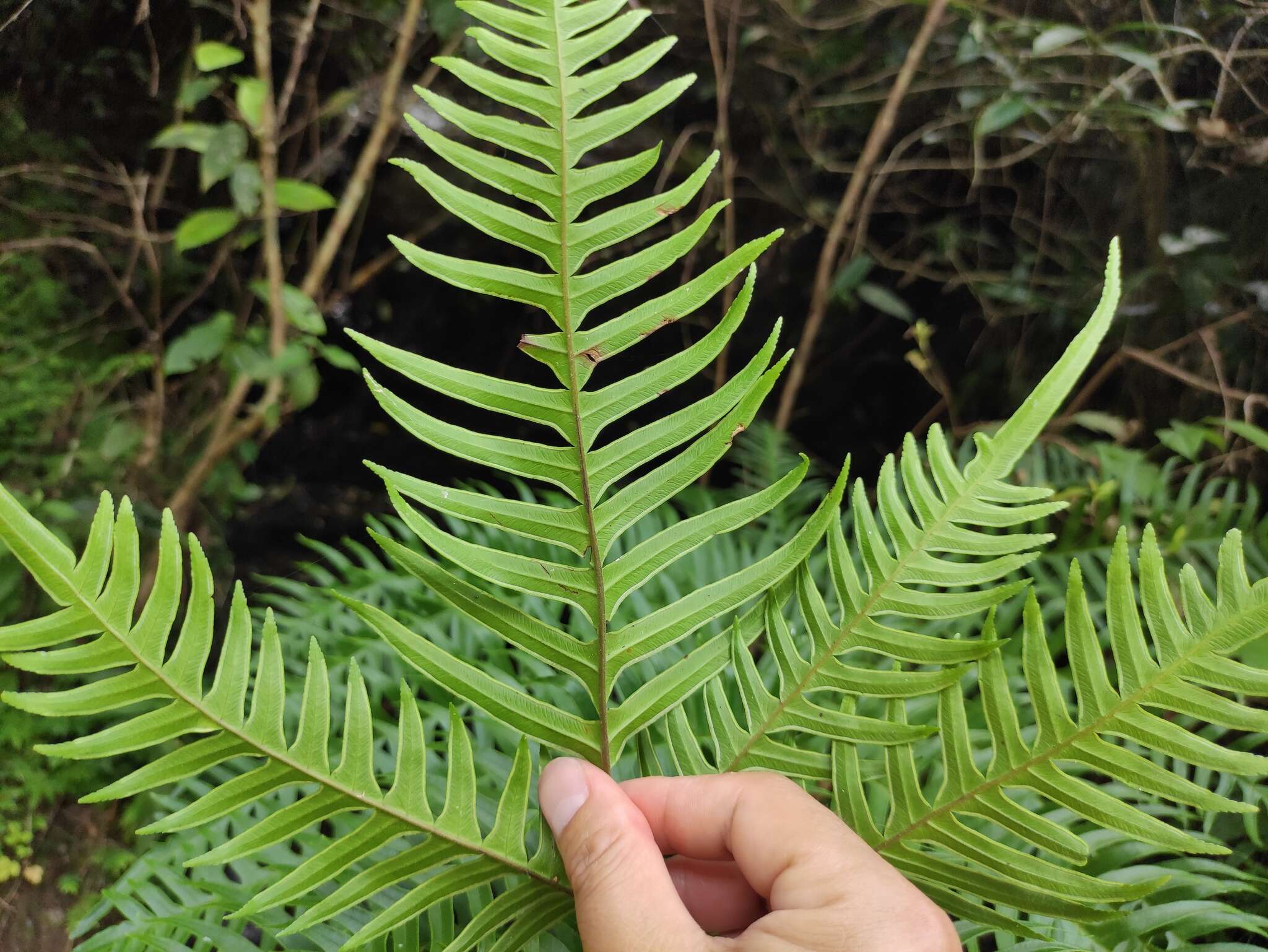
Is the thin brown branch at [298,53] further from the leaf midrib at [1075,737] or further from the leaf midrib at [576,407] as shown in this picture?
the leaf midrib at [1075,737]

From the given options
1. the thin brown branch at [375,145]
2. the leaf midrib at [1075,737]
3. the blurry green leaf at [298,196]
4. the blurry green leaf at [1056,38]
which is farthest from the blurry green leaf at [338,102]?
the leaf midrib at [1075,737]

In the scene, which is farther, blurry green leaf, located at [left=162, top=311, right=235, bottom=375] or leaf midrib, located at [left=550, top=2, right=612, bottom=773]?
blurry green leaf, located at [left=162, top=311, right=235, bottom=375]

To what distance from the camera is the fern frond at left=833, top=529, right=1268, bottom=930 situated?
1.66 feet

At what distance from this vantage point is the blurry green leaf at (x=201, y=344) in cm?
139

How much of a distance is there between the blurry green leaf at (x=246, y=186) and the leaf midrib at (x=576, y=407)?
1059 millimetres

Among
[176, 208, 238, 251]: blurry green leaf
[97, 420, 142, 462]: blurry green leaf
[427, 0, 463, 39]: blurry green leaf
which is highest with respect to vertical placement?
[427, 0, 463, 39]: blurry green leaf

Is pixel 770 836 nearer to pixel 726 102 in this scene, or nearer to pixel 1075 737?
pixel 1075 737

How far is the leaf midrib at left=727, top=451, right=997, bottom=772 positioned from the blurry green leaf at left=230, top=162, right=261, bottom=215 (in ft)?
4.13

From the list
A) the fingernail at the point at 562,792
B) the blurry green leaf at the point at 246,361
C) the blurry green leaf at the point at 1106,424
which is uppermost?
the blurry green leaf at the point at 246,361

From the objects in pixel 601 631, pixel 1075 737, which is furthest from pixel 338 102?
pixel 1075 737

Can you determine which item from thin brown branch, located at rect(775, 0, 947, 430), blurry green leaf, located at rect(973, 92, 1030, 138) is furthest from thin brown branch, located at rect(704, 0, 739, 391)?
blurry green leaf, located at rect(973, 92, 1030, 138)

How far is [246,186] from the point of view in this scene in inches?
51.3

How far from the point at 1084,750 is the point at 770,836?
246 millimetres

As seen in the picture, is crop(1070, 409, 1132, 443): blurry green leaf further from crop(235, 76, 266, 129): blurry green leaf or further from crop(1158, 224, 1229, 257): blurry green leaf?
crop(235, 76, 266, 129): blurry green leaf
